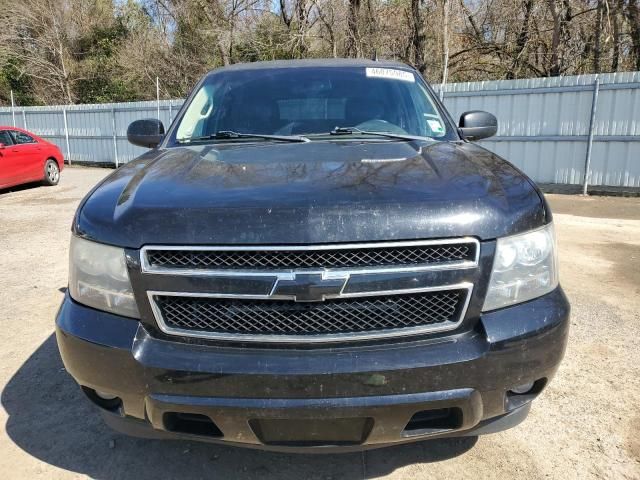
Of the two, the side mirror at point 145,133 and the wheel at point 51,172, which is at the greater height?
the side mirror at point 145,133

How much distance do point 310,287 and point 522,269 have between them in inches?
30.7

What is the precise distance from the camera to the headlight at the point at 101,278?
1.84 metres

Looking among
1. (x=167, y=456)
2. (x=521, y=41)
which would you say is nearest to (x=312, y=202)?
(x=167, y=456)

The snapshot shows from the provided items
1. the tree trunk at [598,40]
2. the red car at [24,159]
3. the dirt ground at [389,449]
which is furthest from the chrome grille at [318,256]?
the tree trunk at [598,40]

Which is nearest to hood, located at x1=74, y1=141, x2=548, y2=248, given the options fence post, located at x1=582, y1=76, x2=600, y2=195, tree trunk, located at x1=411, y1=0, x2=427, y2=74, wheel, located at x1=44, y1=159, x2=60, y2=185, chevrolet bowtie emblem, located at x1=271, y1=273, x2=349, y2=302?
chevrolet bowtie emblem, located at x1=271, y1=273, x2=349, y2=302

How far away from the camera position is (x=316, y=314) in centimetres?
175

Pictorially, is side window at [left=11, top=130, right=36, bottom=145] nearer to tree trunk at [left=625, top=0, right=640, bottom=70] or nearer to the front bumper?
the front bumper

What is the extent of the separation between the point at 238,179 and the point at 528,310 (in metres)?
1.18

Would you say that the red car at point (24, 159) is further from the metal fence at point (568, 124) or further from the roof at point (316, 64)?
the metal fence at point (568, 124)

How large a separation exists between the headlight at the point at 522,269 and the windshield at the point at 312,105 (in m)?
1.12

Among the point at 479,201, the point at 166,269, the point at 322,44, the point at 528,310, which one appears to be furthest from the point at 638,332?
the point at 322,44

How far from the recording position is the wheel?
1202cm

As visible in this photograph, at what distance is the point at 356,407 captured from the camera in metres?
1.71

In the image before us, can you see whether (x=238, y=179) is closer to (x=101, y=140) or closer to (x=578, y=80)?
(x=578, y=80)
